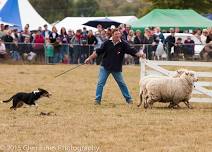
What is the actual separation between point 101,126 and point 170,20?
2410 centimetres

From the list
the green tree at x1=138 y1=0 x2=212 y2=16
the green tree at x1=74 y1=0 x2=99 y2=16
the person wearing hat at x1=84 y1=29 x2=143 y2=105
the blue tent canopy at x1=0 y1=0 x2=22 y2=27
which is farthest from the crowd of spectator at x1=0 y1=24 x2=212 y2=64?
the green tree at x1=74 y1=0 x2=99 y2=16

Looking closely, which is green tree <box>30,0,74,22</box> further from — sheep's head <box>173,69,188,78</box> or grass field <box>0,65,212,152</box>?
sheep's head <box>173,69,188,78</box>

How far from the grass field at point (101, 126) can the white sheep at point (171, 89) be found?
26 cm

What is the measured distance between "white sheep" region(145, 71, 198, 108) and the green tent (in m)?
19.9

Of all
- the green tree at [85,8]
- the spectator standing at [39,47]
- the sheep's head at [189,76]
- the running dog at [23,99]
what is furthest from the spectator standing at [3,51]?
the green tree at [85,8]

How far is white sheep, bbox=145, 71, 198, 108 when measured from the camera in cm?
1446

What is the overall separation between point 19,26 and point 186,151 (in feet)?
82.6

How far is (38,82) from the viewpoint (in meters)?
21.2

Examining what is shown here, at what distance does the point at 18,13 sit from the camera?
33594 mm

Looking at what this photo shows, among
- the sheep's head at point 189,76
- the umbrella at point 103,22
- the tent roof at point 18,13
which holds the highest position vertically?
the sheep's head at point 189,76

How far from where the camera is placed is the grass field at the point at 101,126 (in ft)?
32.5

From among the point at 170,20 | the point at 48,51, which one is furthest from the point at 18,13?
the point at 170,20

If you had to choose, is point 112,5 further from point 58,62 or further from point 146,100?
point 146,100

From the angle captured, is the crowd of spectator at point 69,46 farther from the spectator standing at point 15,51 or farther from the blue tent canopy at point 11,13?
the blue tent canopy at point 11,13
